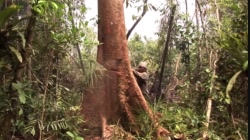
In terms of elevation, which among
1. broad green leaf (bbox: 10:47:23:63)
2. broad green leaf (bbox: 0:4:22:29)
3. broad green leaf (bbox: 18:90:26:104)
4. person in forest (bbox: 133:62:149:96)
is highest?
broad green leaf (bbox: 0:4:22:29)

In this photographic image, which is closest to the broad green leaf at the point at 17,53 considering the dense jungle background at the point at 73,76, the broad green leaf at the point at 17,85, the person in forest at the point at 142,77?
the dense jungle background at the point at 73,76

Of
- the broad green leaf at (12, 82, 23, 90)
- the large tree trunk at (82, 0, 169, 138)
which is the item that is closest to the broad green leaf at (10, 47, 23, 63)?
the broad green leaf at (12, 82, 23, 90)

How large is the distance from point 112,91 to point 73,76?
80 centimetres

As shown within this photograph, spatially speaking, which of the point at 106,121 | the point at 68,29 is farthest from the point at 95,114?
the point at 68,29

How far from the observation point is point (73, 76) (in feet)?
15.5

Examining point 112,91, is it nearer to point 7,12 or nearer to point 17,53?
point 17,53

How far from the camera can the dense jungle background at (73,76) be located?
12.8 feet

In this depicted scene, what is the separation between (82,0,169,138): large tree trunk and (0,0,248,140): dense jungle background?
165mm

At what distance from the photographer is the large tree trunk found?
16.8 ft

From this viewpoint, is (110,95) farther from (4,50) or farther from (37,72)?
(4,50)

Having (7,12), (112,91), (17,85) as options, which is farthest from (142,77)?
(7,12)

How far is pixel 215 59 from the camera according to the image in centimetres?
614

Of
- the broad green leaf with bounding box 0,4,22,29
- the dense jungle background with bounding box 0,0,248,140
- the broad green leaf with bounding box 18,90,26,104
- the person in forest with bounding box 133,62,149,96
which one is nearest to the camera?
the broad green leaf with bounding box 0,4,22,29

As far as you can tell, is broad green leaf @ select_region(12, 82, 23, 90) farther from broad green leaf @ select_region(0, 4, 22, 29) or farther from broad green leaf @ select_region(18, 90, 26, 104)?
broad green leaf @ select_region(0, 4, 22, 29)
